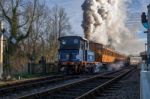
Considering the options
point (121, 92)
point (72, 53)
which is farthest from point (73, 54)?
point (121, 92)

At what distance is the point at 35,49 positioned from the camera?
54.8 m

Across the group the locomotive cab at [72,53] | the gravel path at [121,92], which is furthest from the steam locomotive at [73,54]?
the gravel path at [121,92]

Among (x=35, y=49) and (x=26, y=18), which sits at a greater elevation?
(x=26, y=18)

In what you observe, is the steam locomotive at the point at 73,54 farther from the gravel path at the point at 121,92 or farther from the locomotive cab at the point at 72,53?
the gravel path at the point at 121,92

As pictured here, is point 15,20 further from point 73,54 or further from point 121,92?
point 121,92

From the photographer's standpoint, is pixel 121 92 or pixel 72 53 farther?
pixel 72 53

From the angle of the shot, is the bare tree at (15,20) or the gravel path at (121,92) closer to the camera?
the gravel path at (121,92)

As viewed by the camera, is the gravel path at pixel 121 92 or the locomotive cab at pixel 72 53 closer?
the gravel path at pixel 121 92

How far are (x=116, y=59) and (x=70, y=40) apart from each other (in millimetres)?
27814

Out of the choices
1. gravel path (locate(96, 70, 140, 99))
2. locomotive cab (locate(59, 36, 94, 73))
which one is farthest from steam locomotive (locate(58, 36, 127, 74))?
gravel path (locate(96, 70, 140, 99))

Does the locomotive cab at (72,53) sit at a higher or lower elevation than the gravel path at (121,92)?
higher

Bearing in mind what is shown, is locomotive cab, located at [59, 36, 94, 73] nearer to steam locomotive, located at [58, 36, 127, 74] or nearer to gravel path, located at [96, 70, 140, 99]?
steam locomotive, located at [58, 36, 127, 74]

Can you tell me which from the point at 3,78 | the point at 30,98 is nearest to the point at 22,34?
the point at 3,78

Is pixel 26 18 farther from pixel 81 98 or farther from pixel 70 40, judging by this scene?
pixel 81 98
